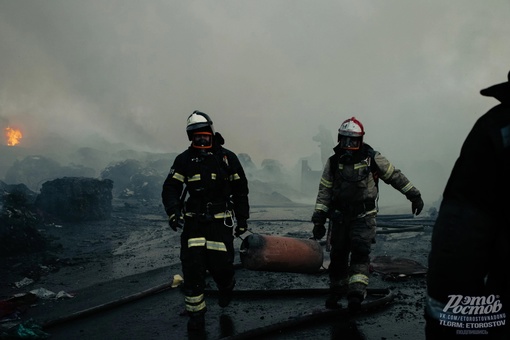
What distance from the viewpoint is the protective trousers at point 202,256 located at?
3568mm

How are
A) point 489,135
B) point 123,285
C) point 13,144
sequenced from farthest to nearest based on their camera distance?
point 13,144 → point 123,285 → point 489,135

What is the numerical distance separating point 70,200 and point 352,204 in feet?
39.5

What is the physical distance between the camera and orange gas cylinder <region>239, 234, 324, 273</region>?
437 cm

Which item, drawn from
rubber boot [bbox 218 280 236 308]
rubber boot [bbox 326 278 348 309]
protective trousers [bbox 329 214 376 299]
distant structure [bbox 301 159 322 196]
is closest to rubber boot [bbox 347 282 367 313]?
protective trousers [bbox 329 214 376 299]

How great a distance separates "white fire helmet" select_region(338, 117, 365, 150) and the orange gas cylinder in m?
1.47

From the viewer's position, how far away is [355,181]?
4.03 metres

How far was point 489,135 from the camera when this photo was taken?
40.3 inches

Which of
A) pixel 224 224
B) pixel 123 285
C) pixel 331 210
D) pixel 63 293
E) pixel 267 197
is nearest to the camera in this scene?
pixel 224 224

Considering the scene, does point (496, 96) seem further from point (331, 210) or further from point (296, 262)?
point (296, 262)

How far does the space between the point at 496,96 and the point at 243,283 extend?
4.65 m

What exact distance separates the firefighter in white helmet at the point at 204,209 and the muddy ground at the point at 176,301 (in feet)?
1.38

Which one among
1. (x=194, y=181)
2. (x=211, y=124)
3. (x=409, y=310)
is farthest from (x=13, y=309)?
(x=409, y=310)

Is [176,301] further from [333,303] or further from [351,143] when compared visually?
[351,143]
